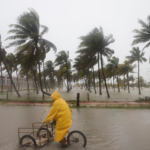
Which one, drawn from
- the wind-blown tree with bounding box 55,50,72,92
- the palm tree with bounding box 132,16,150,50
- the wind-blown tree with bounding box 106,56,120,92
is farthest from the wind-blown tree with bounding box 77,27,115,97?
the wind-blown tree with bounding box 106,56,120,92

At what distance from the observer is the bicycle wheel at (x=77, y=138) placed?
193 inches

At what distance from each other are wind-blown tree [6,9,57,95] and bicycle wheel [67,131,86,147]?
16.7 m

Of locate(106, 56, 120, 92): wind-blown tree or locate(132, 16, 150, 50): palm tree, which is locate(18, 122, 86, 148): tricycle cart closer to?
locate(132, 16, 150, 50): palm tree

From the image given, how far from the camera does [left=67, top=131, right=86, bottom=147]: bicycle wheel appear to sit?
4.91m

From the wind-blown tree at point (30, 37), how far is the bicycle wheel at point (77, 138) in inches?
657

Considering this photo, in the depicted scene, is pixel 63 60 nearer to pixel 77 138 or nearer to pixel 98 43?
pixel 98 43

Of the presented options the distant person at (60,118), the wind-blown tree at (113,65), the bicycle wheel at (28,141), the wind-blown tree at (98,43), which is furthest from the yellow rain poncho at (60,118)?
the wind-blown tree at (113,65)

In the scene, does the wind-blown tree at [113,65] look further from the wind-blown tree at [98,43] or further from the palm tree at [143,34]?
the palm tree at [143,34]

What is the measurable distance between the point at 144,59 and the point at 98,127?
31907mm

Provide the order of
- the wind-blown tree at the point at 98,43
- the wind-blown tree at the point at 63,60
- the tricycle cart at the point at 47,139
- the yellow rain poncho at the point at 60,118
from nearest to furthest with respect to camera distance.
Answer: the yellow rain poncho at the point at 60,118 < the tricycle cart at the point at 47,139 < the wind-blown tree at the point at 98,43 < the wind-blown tree at the point at 63,60

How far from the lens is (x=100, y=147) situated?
515 centimetres

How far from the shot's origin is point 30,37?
20.7 meters

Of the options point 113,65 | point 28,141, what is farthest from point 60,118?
point 113,65

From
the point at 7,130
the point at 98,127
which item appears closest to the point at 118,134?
the point at 98,127
